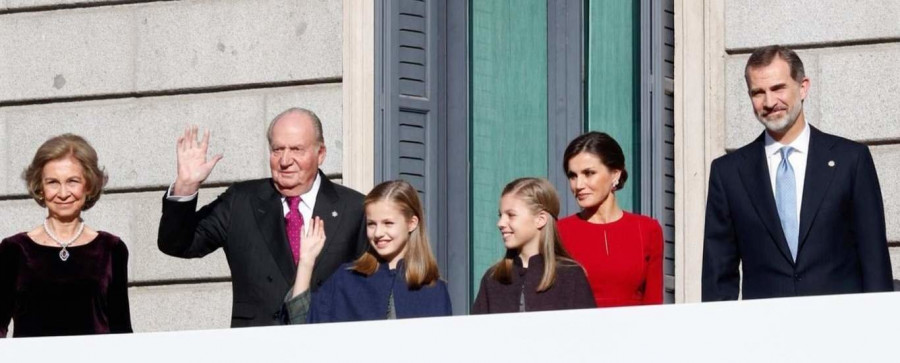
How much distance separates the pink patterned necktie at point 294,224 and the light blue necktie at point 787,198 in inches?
80.2

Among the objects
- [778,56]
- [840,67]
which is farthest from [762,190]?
[840,67]

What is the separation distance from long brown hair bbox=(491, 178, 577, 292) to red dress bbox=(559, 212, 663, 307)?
233mm

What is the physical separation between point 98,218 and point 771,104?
492 centimetres

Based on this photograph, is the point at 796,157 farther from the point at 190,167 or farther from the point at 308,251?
the point at 190,167

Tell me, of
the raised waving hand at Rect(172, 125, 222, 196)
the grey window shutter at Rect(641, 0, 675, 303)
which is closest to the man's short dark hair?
the raised waving hand at Rect(172, 125, 222, 196)

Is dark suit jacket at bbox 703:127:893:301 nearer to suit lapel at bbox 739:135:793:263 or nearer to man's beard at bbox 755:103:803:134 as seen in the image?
suit lapel at bbox 739:135:793:263

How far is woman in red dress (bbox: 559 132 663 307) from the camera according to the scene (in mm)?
9578

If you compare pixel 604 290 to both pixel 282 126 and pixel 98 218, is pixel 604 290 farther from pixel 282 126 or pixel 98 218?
pixel 98 218

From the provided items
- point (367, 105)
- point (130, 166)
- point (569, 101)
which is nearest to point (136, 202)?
point (130, 166)

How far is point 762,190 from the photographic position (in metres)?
9.29

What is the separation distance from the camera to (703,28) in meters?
11.7

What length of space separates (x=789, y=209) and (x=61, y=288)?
3046 millimetres

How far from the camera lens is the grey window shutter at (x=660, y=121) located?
11.7 metres

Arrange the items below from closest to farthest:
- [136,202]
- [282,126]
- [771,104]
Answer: [771,104] → [282,126] → [136,202]
